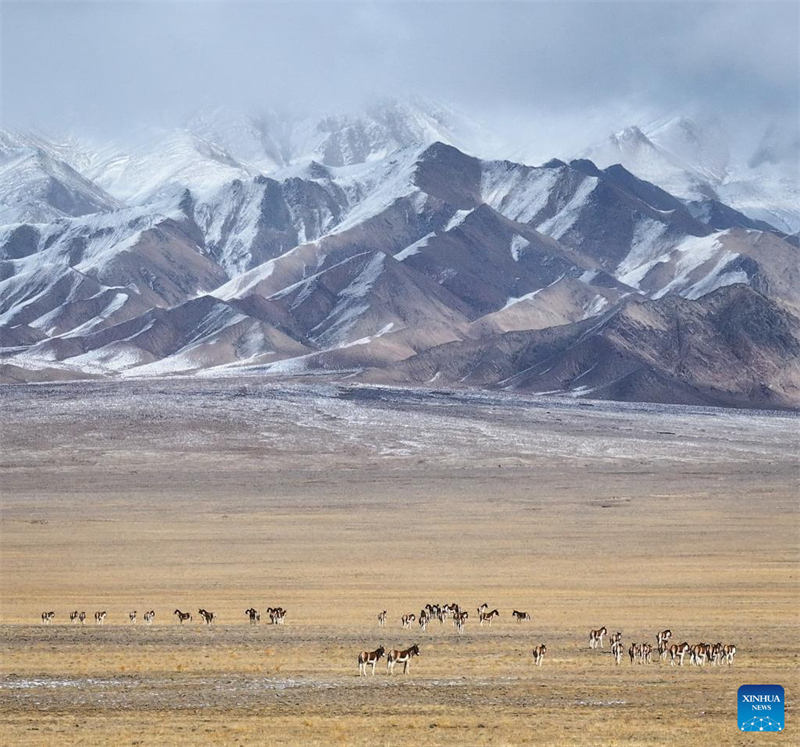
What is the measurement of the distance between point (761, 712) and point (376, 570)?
28.5 metres

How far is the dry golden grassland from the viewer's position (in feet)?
80.8

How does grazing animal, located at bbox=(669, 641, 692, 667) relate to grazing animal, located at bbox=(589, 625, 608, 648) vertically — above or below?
below

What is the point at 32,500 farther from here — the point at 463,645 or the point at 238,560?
the point at 463,645

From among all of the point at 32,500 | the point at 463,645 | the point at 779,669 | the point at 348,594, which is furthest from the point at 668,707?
the point at 32,500

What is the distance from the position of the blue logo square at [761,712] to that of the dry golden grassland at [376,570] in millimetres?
283

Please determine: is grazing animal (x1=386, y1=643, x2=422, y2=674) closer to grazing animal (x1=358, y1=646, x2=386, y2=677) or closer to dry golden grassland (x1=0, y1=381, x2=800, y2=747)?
grazing animal (x1=358, y1=646, x2=386, y2=677)

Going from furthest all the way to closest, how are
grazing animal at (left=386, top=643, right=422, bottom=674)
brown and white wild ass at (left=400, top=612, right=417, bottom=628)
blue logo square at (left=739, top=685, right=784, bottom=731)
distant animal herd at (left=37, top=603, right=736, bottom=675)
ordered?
brown and white wild ass at (left=400, top=612, right=417, bottom=628)
distant animal herd at (left=37, top=603, right=736, bottom=675)
grazing animal at (left=386, top=643, right=422, bottom=674)
blue logo square at (left=739, top=685, right=784, bottom=731)

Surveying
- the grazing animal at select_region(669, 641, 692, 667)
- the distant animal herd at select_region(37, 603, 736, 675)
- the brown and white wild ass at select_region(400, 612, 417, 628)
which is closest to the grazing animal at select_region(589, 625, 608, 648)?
the distant animal herd at select_region(37, 603, 736, 675)

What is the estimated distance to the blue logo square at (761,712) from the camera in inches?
888

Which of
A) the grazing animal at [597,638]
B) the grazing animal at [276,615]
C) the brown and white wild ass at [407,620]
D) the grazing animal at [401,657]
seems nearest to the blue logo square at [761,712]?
the grazing animal at [401,657]

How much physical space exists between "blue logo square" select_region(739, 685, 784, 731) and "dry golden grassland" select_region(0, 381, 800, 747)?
11.2 inches

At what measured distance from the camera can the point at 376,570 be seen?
5012cm

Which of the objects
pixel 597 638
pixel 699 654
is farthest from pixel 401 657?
pixel 699 654

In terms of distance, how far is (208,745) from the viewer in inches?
880
